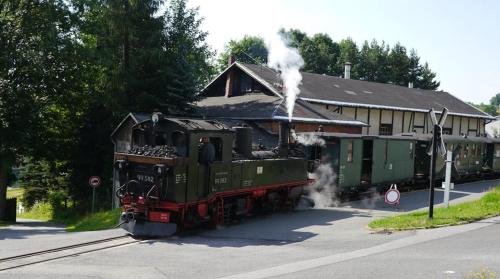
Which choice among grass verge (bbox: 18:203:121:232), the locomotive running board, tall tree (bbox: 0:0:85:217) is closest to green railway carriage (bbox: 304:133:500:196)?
grass verge (bbox: 18:203:121:232)

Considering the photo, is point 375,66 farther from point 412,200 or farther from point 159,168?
point 159,168

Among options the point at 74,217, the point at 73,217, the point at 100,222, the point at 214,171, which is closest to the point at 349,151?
the point at 214,171

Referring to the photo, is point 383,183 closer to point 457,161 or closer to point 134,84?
point 457,161

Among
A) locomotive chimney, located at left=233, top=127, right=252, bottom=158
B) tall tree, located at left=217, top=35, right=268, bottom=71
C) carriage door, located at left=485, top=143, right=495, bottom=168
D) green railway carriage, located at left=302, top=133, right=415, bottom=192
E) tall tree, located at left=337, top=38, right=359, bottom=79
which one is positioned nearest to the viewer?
locomotive chimney, located at left=233, top=127, right=252, bottom=158

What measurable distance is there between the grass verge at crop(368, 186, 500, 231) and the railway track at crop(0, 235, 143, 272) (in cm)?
688

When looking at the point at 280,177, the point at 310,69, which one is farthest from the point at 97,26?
the point at 310,69

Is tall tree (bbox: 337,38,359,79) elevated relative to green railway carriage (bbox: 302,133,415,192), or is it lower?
elevated

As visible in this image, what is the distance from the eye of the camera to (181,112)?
2594 cm

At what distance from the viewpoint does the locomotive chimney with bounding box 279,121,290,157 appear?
1786 centimetres

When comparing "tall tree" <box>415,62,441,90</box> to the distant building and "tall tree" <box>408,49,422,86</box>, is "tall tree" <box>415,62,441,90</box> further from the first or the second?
the distant building

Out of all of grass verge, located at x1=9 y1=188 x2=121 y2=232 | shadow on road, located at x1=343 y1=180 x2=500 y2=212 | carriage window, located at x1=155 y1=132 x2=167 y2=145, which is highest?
carriage window, located at x1=155 y1=132 x2=167 y2=145

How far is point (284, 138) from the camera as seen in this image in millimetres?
18047

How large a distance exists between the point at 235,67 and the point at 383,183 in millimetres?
15352

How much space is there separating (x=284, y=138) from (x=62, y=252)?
9078 millimetres
